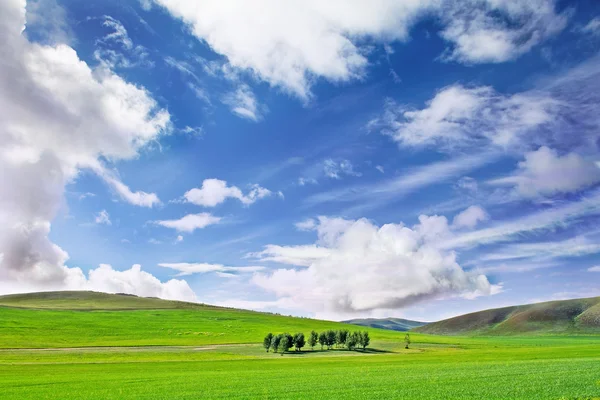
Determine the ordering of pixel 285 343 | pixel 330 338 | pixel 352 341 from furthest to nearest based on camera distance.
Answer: pixel 330 338 < pixel 352 341 < pixel 285 343

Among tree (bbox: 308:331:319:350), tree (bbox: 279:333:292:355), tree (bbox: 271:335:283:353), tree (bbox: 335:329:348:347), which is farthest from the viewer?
tree (bbox: 335:329:348:347)

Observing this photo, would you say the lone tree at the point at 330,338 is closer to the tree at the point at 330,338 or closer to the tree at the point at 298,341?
the tree at the point at 330,338

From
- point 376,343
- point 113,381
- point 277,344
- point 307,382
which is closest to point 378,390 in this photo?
point 307,382

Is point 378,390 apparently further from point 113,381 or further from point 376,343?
point 376,343

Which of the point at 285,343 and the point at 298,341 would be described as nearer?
the point at 285,343

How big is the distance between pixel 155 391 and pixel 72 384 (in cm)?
1617

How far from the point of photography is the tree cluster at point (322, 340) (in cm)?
13330

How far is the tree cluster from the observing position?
437 ft

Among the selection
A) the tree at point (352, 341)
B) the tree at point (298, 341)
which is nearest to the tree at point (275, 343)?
the tree at point (298, 341)

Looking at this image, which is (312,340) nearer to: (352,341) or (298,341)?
(298,341)

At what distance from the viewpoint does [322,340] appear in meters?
156

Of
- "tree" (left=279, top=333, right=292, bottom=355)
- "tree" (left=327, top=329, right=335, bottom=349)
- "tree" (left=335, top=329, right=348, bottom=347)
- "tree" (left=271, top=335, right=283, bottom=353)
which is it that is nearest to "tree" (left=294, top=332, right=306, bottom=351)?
"tree" (left=279, top=333, right=292, bottom=355)

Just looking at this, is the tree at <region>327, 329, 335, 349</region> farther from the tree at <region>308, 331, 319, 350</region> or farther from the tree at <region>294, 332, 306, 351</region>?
the tree at <region>294, 332, 306, 351</region>

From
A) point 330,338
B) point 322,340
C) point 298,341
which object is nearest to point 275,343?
point 298,341
